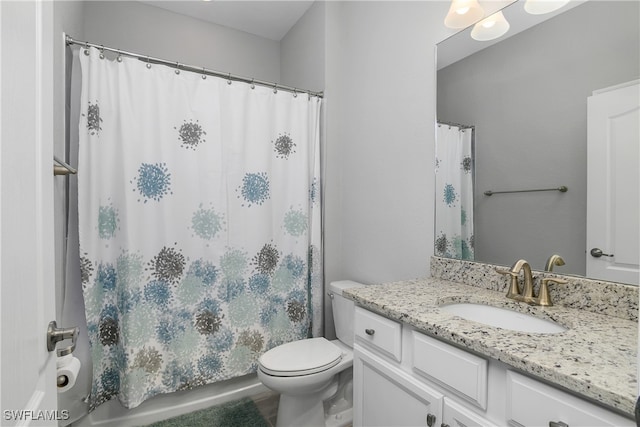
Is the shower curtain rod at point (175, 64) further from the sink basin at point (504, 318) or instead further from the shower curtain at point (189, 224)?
Answer: the sink basin at point (504, 318)

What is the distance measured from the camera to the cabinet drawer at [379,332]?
1062 millimetres

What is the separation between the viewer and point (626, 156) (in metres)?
0.97

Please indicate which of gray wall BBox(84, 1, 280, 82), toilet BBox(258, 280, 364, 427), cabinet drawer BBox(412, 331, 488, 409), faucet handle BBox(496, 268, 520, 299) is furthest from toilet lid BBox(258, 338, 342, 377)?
gray wall BBox(84, 1, 280, 82)

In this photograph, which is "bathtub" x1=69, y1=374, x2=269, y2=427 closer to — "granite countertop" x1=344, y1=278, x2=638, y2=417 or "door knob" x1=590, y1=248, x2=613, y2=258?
"granite countertop" x1=344, y1=278, x2=638, y2=417

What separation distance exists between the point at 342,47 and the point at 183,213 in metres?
1.58

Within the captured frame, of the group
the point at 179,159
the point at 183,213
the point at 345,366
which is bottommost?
the point at 345,366

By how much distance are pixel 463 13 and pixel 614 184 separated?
940 millimetres

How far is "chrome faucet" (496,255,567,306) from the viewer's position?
1078mm

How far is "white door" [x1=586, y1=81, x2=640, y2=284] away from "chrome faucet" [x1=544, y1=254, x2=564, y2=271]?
8 cm

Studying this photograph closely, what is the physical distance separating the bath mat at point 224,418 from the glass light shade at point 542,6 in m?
2.35

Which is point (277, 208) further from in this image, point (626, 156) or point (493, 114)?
point (626, 156)

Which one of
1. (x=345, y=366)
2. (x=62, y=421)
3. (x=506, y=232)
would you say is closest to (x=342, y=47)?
Result: (x=506, y=232)

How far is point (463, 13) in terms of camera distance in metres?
1.38

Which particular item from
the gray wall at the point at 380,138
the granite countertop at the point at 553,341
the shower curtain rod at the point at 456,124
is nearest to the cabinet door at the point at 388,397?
the granite countertop at the point at 553,341
